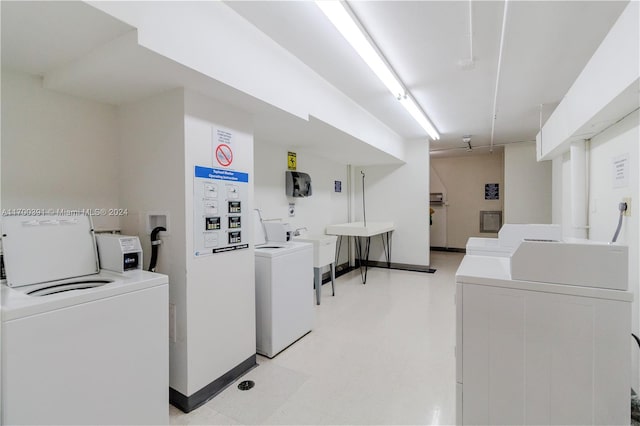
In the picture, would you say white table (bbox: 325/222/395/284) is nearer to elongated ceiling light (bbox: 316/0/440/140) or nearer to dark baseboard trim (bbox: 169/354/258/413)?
elongated ceiling light (bbox: 316/0/440/140)

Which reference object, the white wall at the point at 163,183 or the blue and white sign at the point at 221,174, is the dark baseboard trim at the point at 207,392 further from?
the blue and white sign at the point at 221,174

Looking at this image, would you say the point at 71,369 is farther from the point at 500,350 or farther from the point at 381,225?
the point at 381,225

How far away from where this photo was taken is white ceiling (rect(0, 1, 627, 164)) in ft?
4.79

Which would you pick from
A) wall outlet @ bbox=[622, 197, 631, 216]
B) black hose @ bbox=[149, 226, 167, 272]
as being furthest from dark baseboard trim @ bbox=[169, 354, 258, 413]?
wall outlet @ bbox=[622, 197, 631, 216]

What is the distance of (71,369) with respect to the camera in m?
1.29

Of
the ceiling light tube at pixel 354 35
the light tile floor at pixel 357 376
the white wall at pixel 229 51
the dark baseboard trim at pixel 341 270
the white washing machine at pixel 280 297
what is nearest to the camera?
the white wall at pixel 229 51

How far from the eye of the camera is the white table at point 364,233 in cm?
484

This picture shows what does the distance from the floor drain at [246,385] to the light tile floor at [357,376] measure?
0.11 feet

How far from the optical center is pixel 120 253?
69.4 inches

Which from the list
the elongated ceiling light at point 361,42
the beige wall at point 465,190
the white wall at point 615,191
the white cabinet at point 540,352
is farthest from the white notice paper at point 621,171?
the beige wall at point 465,190

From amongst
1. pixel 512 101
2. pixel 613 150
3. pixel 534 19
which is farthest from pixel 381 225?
pixel 534 19

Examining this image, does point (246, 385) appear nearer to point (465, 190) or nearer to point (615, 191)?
point (615, 191)

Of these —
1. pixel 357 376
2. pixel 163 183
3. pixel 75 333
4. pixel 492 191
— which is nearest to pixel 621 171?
pixel 357 376

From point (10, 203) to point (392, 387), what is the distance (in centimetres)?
278
